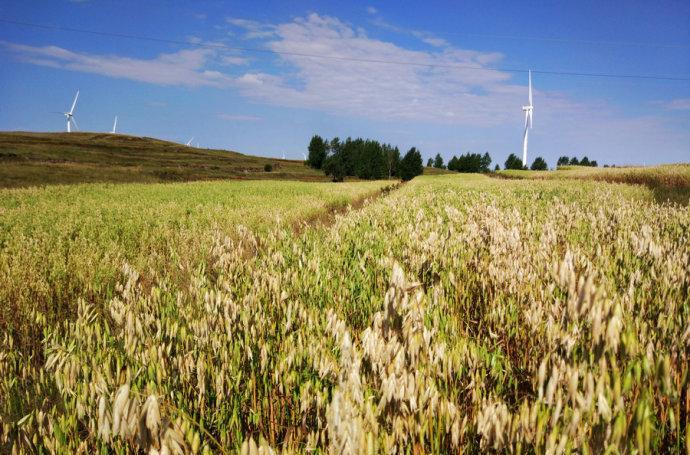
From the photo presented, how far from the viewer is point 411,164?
105812 millimetres

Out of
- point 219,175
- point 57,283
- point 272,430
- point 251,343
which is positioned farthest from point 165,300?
point 219,175

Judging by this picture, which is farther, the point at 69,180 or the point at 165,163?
the point at 165,163

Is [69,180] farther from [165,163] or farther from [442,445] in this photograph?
[442,445]

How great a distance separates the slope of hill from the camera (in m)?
52.8

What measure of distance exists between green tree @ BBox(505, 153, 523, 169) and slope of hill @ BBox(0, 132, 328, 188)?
70612mm

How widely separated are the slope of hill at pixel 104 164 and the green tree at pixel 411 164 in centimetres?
2148

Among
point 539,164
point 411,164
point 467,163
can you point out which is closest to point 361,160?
point 411,164

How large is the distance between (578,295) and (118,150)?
118 metres

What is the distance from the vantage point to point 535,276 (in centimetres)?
290

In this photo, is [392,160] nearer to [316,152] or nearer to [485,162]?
[316,152]

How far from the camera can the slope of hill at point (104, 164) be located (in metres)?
52.8

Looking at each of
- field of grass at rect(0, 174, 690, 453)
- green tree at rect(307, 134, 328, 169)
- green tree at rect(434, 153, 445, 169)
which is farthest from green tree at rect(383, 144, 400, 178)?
field of grass at rect(0, 174, 690, 453)

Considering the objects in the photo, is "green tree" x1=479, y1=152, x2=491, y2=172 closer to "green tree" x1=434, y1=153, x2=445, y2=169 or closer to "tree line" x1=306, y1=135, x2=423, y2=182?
"green tree" x1=434, y1=153, x2=445, y2=169

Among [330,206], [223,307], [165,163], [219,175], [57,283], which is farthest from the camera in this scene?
[165,163]
